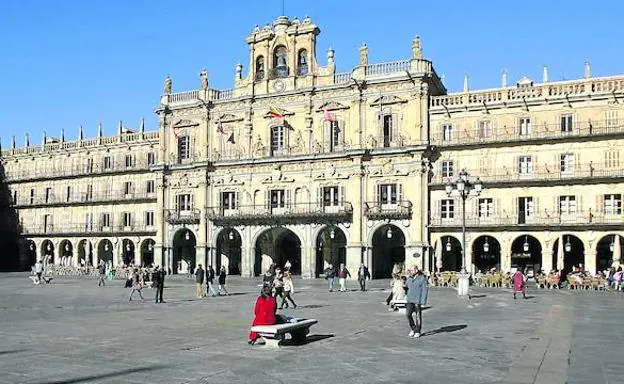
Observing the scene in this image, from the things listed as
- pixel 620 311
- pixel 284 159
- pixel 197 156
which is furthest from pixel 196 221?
pixel 620 311

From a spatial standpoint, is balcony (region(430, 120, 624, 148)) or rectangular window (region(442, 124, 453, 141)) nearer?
balcony (region(430, 120, 624, 148))

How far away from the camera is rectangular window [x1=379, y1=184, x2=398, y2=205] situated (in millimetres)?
53031

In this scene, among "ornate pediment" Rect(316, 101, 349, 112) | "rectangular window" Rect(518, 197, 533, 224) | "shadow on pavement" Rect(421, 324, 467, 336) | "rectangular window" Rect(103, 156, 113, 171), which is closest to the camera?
"shadow on pavement" Rect(421, 324, 467, 336)

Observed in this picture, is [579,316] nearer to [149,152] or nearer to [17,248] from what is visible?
[149,152]

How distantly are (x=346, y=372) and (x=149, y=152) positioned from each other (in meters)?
59.7

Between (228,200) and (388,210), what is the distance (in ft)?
50.5

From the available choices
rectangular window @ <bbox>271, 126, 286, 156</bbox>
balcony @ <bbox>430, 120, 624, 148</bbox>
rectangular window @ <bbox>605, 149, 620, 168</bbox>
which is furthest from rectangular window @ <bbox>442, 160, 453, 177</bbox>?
rectangular window @ <bbox>271, 126, 286, 156</bbox>

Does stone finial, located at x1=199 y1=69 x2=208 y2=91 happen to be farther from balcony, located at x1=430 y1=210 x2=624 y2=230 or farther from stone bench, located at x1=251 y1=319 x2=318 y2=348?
stone bench, located at x1=251 y1=319 x2=318 y2=348

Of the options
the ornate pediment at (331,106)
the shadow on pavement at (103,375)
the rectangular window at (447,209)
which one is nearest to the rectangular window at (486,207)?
the rectangular window at (447,209)

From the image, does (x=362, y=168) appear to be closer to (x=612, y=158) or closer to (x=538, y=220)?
(x=538, y=220)

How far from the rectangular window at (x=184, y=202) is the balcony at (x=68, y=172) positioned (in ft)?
25.9

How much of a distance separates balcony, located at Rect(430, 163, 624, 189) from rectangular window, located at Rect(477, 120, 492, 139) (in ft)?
8.74

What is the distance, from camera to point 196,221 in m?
61.0

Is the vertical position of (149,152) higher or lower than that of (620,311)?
higher
